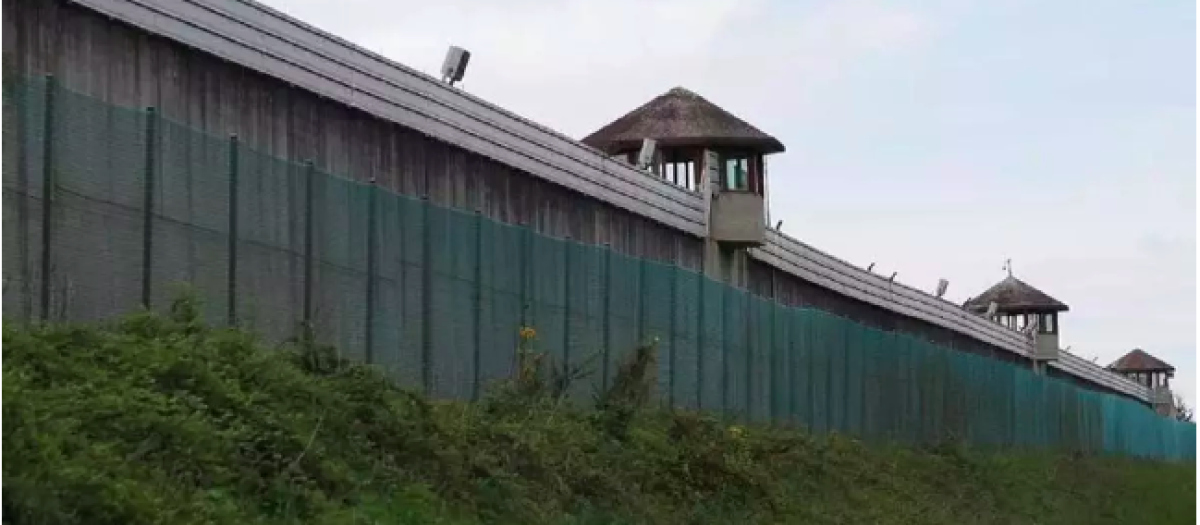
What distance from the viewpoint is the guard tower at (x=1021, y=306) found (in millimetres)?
64500

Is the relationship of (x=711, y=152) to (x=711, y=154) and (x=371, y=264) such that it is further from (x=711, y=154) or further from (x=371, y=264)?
(x=371, y=264)

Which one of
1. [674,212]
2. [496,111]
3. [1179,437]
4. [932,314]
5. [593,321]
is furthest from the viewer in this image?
[1179,437]

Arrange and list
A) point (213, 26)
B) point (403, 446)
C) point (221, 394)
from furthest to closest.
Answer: point (213, 26), point (403, 446), point (221, 394)

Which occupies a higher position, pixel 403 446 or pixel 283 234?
pixel 283 234

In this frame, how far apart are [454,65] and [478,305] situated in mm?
6501

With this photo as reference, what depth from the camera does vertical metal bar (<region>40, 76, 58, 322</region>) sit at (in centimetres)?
1290

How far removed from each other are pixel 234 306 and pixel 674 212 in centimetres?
1448

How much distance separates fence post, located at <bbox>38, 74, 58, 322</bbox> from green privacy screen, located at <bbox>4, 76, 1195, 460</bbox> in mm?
11

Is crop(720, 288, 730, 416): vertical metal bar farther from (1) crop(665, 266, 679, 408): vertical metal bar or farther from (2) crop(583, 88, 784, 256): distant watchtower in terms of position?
(2) crop(583, 88, 784, 256): distant watchtower

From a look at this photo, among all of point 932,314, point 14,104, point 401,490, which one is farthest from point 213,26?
point 932,314

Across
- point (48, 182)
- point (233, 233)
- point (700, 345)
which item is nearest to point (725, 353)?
point (700, 345)

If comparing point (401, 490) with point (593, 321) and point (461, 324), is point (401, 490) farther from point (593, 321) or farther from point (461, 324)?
point (593, 321)

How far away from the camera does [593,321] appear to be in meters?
21.7

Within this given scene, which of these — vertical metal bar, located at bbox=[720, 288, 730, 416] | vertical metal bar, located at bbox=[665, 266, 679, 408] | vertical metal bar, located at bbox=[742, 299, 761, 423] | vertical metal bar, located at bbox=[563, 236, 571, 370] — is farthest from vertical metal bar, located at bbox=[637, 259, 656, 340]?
vertical metal bar, located at bbox=[742, 299, 761, 423]
